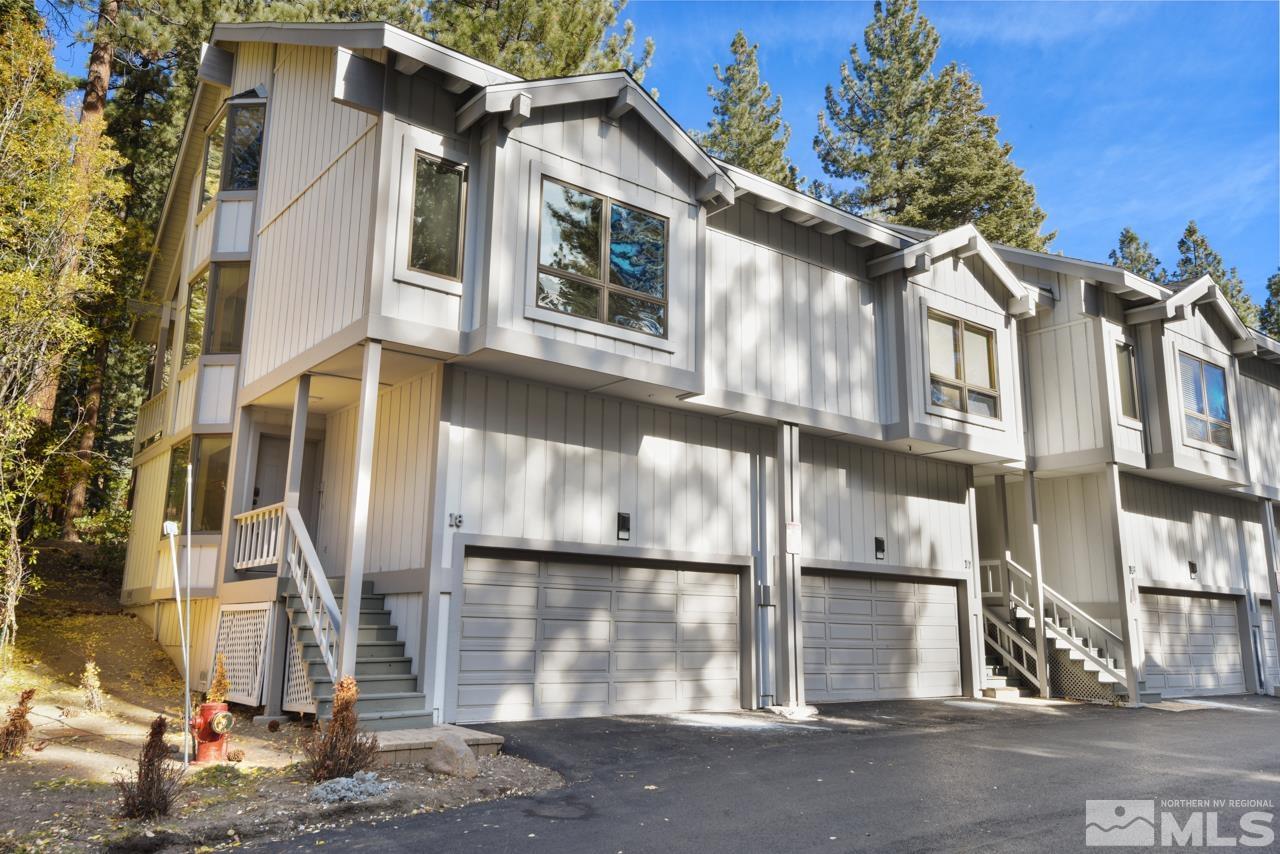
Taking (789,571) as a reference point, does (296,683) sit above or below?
below

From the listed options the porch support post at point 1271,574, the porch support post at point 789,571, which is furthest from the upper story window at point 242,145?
the porch support post at point 1271,574

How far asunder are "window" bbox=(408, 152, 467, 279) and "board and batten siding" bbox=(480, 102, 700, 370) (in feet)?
1.67

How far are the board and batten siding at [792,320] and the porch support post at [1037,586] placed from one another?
3.76 m

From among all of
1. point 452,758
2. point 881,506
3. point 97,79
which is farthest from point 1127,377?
point 97,79

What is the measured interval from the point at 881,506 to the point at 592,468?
5.48 m

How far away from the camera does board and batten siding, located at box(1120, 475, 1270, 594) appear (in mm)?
17578

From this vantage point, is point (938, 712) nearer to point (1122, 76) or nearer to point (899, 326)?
point (899, 326)

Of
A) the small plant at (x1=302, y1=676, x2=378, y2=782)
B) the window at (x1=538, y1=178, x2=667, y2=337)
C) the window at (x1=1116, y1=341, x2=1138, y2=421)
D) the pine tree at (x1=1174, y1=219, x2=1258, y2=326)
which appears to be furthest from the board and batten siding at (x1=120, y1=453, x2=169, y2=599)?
the pine tree at (x1=1174, y1=219, x2=1258, y2=326)

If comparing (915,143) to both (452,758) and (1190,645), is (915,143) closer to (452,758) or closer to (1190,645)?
(1190,645)

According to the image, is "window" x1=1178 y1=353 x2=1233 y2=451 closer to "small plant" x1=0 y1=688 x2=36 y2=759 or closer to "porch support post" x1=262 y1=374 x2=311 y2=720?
"porch support post" x1=262 y1=374 x2=311 y2=720

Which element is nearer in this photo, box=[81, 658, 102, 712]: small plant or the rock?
the rock

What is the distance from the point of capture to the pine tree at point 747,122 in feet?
103

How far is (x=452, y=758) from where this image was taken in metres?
7.96

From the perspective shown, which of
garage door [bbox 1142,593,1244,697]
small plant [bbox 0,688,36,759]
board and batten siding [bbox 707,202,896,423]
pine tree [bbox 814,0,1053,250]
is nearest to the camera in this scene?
small plant [bbox 0,688,36,759]
